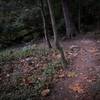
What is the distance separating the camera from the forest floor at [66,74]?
6527mm

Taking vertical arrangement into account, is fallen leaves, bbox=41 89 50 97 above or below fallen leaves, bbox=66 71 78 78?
below

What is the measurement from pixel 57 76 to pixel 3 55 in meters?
5.07

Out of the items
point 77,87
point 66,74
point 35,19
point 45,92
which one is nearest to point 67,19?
point 35,19

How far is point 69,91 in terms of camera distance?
6.63 m

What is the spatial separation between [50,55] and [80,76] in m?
2.89

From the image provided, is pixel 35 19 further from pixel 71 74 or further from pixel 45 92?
pixel 45 92

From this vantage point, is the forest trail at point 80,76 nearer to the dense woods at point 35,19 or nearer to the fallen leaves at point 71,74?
the fallen leaves at point 71,74

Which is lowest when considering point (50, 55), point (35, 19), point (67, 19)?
point (50, 55)

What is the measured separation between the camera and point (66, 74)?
7699 millimetres

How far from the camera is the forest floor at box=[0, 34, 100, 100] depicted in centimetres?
653

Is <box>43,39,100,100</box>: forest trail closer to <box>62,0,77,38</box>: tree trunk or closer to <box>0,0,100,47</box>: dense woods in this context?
<box>62,0,77,38</box>: tree trunk

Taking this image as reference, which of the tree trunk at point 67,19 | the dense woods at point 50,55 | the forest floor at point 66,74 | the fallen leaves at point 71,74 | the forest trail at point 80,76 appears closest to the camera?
the forest trail at point 80,76

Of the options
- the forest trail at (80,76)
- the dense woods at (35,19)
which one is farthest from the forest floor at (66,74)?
the dense woods at (35,19)

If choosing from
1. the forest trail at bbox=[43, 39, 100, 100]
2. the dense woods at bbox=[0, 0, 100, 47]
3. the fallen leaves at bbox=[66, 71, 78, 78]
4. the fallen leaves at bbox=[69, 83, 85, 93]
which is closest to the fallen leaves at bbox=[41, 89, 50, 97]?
the forest trail at bbox=[43, 39, 100, 100]
